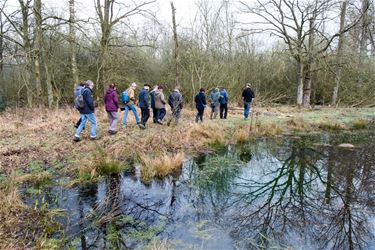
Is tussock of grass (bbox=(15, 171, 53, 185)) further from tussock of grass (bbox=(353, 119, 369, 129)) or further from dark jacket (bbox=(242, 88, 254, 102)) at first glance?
tussock of grass (bbox=(353, 119, 369, 129))

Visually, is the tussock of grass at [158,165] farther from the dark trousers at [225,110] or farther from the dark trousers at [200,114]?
the dark trousers at [225,110]

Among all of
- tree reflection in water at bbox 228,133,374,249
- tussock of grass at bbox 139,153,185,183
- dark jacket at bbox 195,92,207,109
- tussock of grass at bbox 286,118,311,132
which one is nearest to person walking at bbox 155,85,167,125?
dark jacket at bbox 195,92,207,109

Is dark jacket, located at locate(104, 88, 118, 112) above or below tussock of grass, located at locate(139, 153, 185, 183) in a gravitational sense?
above

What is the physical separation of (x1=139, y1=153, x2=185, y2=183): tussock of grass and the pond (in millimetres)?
264

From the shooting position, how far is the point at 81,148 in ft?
29.6

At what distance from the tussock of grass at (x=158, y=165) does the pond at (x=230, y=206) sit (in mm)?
264

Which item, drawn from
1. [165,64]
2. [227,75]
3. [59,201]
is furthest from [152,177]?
[165,64]

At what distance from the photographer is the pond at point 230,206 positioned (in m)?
4.97

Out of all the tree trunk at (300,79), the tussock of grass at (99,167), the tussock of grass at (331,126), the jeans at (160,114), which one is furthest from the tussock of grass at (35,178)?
the tree trunk at (300,79)

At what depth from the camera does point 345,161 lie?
9.43m

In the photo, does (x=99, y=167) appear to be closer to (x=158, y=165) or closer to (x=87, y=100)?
(x=158, y=165)

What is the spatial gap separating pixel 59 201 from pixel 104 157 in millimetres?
1974

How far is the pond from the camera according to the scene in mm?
4969

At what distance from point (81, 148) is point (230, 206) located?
492 cm
